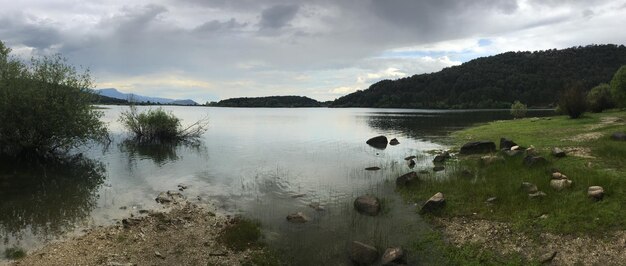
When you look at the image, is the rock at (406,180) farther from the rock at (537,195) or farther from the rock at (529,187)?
the rock at (537,195)

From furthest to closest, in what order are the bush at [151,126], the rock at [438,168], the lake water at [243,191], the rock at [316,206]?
the bush at [151,126] → the rock at [438,168] → the rock at [316,206] → the lake water at [243,191]

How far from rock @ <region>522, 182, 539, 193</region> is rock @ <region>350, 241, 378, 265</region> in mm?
10450

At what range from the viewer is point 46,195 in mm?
27594

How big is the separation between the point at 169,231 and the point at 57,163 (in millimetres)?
28133

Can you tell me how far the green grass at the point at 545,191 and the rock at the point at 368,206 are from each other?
300cm

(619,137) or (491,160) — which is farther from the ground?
(619,137)

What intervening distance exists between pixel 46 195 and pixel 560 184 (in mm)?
31948

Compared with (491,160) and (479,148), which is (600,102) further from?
(491,160)

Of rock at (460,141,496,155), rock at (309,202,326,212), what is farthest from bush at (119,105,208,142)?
rock at (309,202,326,212)

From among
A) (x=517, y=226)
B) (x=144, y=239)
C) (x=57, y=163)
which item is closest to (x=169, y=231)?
(x=144, y=239)

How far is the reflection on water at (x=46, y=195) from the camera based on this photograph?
20641 millimetres

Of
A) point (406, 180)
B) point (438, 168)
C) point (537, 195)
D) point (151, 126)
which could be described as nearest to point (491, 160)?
point (438, 168)

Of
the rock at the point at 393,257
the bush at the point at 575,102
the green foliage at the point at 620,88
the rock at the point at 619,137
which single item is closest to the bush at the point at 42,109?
the rock at the point at 393,257

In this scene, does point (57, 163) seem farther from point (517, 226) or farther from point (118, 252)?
point (517, 226)
